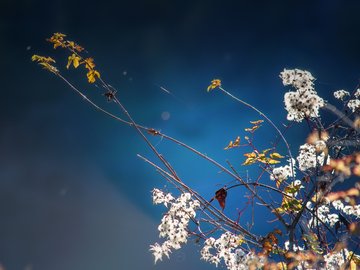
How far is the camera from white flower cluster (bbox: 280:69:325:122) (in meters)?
3.85

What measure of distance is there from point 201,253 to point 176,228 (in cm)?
181

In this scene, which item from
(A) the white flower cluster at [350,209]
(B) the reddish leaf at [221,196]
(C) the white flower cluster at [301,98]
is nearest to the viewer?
(B) the reddish leaf at [221,196]

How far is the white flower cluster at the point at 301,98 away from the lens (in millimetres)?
3846

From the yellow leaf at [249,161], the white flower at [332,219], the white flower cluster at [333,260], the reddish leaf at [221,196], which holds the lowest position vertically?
the reddish leaf at [221,196]

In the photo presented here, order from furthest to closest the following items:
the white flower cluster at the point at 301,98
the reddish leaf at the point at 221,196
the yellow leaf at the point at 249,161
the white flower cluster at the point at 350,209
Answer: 1. the white flower cluster at the point at 350,209
2. the yellow leaf at the point at 249,161
3. the white flower cluster at the point at 301,98
4. the reddish leaf at the point at 221,196

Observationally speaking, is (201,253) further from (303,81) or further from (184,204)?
(303,81)

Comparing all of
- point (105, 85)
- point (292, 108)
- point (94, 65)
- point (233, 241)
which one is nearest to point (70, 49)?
point (94, 65)

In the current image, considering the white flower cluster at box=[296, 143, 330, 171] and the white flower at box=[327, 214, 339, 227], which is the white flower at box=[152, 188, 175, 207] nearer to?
the white flower cluster at box=[296, 143, 330, 171]

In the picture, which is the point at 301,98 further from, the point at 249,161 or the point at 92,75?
the point at 92,75

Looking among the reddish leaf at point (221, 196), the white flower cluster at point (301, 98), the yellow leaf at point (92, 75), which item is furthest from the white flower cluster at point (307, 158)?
the yellow leaf at point (92, 75)

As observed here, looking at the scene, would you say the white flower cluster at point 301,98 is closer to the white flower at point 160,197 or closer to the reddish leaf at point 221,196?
the reddish leaf at point 221,196

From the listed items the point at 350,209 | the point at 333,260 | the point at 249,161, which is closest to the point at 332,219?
the point at 350,209

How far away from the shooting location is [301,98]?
12.8 feet

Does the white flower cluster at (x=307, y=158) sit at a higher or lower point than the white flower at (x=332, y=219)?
lower
